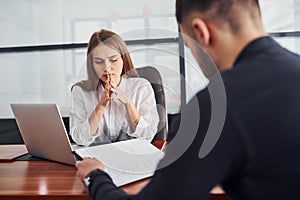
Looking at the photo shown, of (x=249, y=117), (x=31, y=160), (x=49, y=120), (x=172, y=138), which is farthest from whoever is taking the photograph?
(x=31, y=160)

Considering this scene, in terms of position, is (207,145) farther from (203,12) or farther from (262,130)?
(203,12)

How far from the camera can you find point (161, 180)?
24.0 inches

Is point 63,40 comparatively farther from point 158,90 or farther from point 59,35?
point 158,90

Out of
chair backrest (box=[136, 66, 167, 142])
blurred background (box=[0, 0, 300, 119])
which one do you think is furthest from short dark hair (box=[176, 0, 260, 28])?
blurred background (box=[0, 0, 300, 119])

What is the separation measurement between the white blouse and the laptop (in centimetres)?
32

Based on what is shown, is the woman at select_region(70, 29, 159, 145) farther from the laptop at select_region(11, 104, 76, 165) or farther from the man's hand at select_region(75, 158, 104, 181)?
the man's hand at select_region(75, 158, 104, 181)

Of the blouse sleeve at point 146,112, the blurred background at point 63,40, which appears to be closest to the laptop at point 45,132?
the blouse sleeve at point 146,112

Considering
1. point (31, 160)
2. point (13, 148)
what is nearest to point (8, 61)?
point (13, 148)

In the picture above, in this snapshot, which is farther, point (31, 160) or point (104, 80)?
point (104, 80)

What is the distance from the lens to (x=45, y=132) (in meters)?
1.23

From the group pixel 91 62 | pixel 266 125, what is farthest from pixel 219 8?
pixel 91 62

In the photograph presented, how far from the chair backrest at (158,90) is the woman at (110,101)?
5 cm

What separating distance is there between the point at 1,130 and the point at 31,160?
1.99m

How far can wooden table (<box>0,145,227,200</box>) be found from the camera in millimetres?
899
